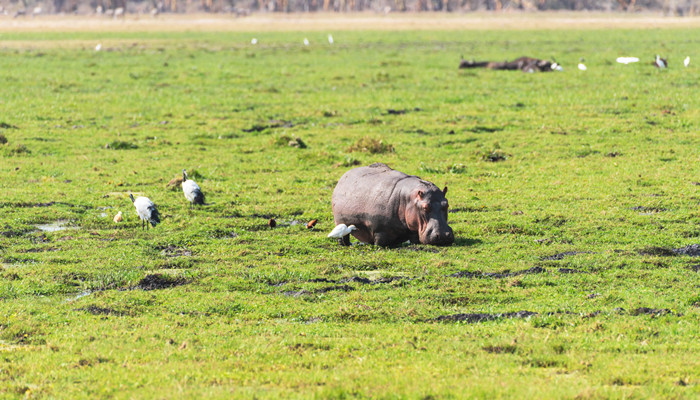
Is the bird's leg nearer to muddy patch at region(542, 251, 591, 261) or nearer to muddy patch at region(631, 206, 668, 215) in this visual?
muddy patch at region(542, 251, 591, 261)

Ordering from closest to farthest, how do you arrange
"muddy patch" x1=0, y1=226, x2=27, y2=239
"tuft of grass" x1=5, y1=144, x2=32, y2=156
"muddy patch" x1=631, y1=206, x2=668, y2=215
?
"muddy patch" x1=0, y1=226, x2=27, y2=239 → "muddy patch" x1=631, y1=206, x2=668, y2=215 → "tuft of grass" x1=5, y1=144, x2=32, y2=156

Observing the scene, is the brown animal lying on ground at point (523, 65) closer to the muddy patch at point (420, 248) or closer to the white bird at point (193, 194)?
the white bird at point (193, 194)

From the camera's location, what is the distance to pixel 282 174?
20.1m

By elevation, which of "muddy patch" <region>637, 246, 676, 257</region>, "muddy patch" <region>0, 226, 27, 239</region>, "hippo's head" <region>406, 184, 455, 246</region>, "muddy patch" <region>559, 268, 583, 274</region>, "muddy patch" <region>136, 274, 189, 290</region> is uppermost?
"hippo's head" <region>406, 184, 455, 246</region>

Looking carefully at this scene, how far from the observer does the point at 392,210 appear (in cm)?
1344

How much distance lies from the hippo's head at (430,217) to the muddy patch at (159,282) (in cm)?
388

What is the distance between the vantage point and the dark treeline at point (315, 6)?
5153 inches

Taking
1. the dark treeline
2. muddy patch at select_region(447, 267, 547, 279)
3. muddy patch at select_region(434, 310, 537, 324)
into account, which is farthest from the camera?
the dark treeline

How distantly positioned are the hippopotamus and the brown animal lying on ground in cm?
2819

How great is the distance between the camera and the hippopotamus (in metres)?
13.3

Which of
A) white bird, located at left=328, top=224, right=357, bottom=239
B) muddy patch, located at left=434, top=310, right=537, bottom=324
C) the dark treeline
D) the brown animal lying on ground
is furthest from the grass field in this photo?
the dark treeline

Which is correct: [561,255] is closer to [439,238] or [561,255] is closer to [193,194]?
[439,238]

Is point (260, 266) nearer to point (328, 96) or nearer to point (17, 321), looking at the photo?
point (17, 321)

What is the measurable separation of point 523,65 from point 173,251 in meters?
31.2
